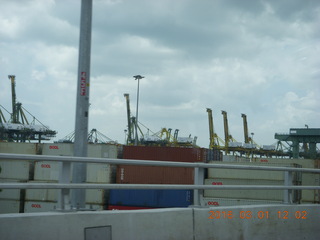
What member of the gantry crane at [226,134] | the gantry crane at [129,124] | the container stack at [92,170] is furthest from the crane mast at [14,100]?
the container stack at [92,170]

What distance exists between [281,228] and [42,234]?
396 centimetres

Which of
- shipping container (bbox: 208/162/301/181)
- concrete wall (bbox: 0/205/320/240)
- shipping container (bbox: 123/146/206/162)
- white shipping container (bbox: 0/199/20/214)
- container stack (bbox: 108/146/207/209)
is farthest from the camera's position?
shipping container (bbox: 123/146/206/162)

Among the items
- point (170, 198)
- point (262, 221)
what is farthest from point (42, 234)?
point (170, 198)

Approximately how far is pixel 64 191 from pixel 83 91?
2387mm

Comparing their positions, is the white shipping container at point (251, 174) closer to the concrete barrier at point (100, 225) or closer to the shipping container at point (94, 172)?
the shipping container at point (94, 172)

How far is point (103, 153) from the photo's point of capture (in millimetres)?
26828

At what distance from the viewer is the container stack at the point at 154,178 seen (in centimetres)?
2019

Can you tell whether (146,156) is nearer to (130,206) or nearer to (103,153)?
(103,153)

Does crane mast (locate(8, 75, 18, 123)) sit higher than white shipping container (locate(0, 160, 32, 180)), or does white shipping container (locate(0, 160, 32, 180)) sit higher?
crane mast (locate(8, 75, 18, 123))

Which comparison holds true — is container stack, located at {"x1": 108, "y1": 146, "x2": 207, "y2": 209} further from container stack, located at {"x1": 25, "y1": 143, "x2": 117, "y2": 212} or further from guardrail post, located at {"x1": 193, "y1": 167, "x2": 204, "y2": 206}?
guardrail post, located at {"x1": 193, "y1": 167, "x2": 204, "y2": 206}

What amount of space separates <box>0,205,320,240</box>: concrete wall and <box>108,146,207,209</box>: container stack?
10.9 meters

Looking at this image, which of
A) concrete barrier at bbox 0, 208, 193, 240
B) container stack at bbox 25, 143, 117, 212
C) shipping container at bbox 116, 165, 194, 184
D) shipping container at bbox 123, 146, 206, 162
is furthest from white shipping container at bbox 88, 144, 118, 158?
concrete barrier at bbox 0, 208, 193, 240

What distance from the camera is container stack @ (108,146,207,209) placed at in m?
20.2

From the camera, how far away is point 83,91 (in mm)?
6707
